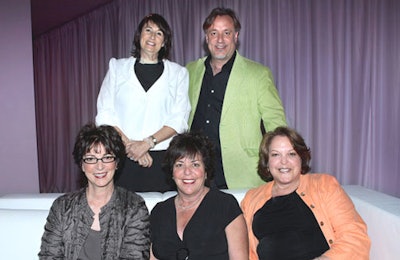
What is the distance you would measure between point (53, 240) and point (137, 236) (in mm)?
378

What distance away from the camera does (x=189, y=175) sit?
2.12 metres

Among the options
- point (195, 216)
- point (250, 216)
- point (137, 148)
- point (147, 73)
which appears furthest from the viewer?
point (147, 73)

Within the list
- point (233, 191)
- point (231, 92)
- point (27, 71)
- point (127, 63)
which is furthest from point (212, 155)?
point (27, 71)

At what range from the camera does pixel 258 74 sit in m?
2.78

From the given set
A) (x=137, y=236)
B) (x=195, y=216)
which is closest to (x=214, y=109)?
(x=195, y=216)

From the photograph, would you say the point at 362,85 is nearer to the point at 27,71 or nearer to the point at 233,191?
the point at 233,191

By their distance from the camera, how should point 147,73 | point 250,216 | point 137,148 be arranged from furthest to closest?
point 147,73, point 137,148, point 250,216

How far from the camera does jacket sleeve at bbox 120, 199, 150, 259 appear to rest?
80.6 inches

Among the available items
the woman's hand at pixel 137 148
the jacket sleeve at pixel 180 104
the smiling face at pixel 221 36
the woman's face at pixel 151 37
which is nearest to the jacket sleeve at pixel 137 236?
the woman's hand at pixel 137 148

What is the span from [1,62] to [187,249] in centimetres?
306

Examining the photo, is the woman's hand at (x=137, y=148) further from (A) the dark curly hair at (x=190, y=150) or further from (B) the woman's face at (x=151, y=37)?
(B) the woman's face at (x=151, y=37)

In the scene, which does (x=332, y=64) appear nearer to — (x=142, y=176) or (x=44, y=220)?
(x=142, y=176)

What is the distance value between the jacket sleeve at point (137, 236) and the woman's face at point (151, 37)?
958 millimetres

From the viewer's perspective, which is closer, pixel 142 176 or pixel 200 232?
pixel 200 232
